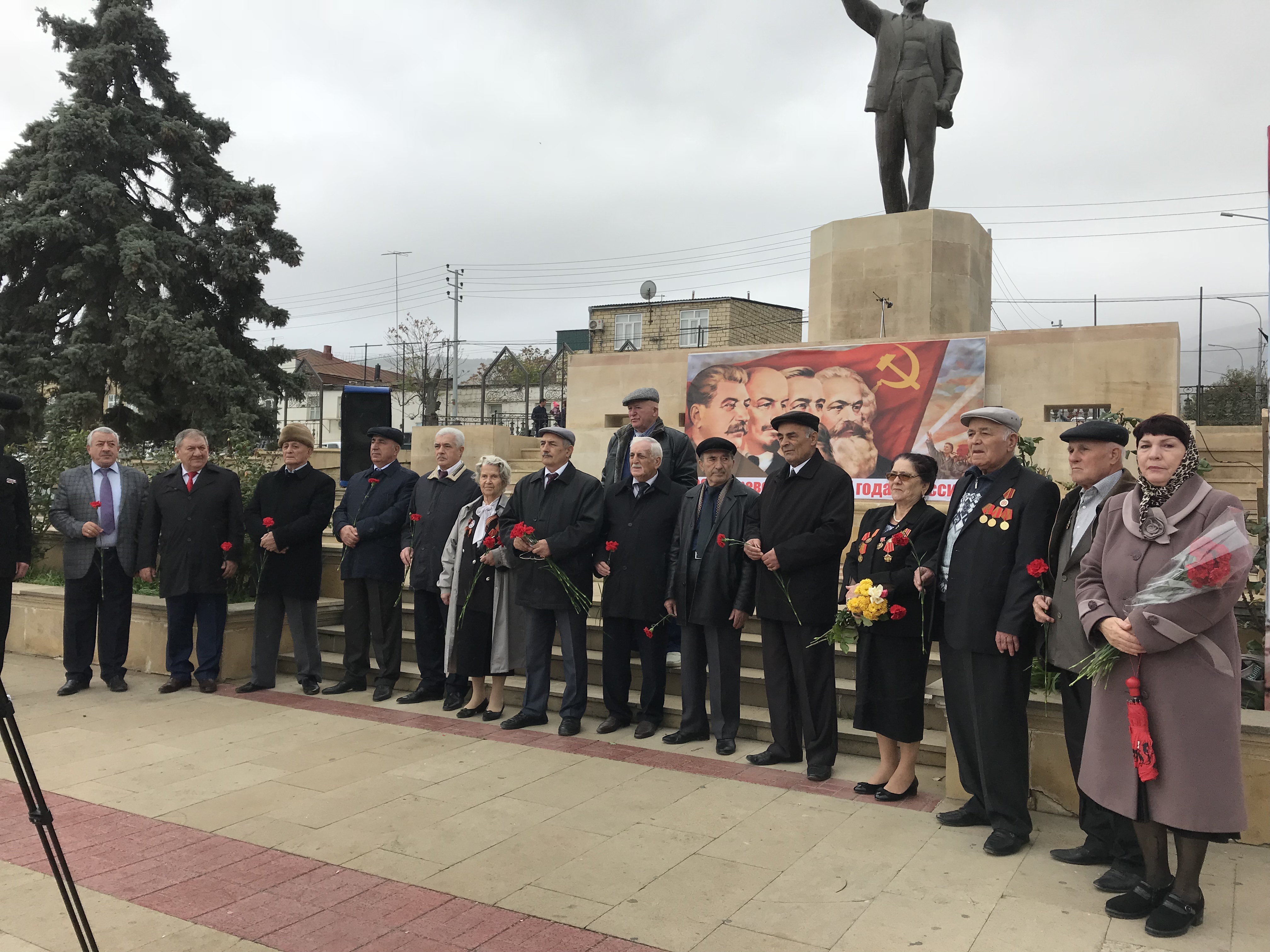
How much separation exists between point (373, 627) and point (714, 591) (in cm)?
291

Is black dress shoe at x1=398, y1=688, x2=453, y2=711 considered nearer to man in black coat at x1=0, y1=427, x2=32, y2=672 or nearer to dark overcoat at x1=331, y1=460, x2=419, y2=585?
dark overcoat at x1=331, y1=460, x2=419, y2=585

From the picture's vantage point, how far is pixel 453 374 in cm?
4309

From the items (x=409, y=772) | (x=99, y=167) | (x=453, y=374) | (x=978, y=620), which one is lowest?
(x=409, y=772)

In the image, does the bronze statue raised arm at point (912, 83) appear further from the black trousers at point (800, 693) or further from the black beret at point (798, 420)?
the black trousers at point (800, 693)

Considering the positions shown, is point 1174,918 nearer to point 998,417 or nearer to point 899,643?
point 899,643

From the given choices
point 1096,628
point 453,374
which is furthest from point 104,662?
point 453,374

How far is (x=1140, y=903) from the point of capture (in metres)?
3.64

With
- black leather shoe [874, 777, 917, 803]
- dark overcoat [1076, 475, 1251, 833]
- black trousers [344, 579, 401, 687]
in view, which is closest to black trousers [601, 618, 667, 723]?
black leather shoe [874, 777, 917, 803]

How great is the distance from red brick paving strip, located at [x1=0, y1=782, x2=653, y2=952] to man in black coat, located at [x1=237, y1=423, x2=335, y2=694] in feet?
9.23

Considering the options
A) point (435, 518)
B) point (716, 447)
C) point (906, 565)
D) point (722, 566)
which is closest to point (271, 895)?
point (722, 566)

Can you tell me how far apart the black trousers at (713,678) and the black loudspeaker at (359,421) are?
17.9 ft

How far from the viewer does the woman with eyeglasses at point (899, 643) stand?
4934 millimetres

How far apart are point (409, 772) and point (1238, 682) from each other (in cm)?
400

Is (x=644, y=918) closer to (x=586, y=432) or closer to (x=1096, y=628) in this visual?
(x=1096, y=628)
